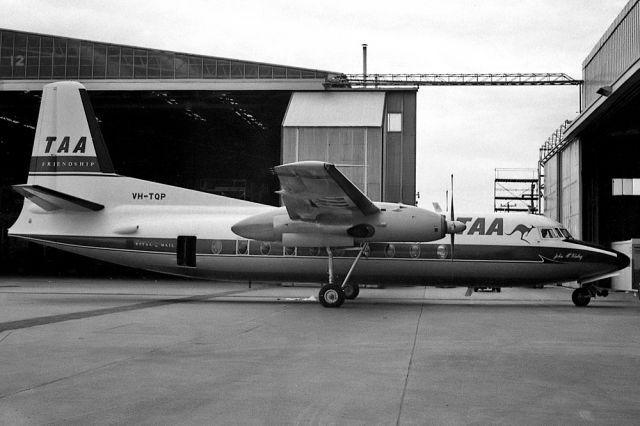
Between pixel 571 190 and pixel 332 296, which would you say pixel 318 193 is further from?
pixel 571 190

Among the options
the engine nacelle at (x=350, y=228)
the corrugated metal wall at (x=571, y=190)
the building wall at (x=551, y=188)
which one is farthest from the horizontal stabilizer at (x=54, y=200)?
the building wall at (x=551, y=188)

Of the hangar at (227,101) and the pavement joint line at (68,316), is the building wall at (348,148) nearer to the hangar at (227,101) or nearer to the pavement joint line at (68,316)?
the hangar at (227,101)

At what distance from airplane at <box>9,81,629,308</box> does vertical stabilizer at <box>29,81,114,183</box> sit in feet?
0.12

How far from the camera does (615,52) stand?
31.4 meters

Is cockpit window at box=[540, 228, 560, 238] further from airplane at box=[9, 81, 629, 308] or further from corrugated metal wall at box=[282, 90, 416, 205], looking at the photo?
corrugated metal wall at box=[282, 90, 416, 205]

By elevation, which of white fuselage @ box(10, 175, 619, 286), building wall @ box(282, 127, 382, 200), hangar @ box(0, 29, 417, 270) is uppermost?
hangar @ box(0, 29, 417, 270)

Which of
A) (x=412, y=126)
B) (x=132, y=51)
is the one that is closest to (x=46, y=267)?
(x=132, y=51)

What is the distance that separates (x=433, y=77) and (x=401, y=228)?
2324cm

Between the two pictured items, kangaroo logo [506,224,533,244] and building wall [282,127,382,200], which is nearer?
kangaroo logo [506,224,533,244]

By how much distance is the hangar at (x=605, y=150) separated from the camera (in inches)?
1162

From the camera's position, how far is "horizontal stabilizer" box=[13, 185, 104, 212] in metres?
21.5

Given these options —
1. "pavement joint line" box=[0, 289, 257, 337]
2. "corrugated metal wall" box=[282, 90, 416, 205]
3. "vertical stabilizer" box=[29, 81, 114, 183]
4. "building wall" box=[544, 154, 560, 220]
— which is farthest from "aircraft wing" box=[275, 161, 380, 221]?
"building wall" box=[544, 154, 560, 220]

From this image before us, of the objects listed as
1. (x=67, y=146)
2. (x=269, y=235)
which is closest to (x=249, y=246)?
(x=269, y=235)

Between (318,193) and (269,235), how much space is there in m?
2.76
